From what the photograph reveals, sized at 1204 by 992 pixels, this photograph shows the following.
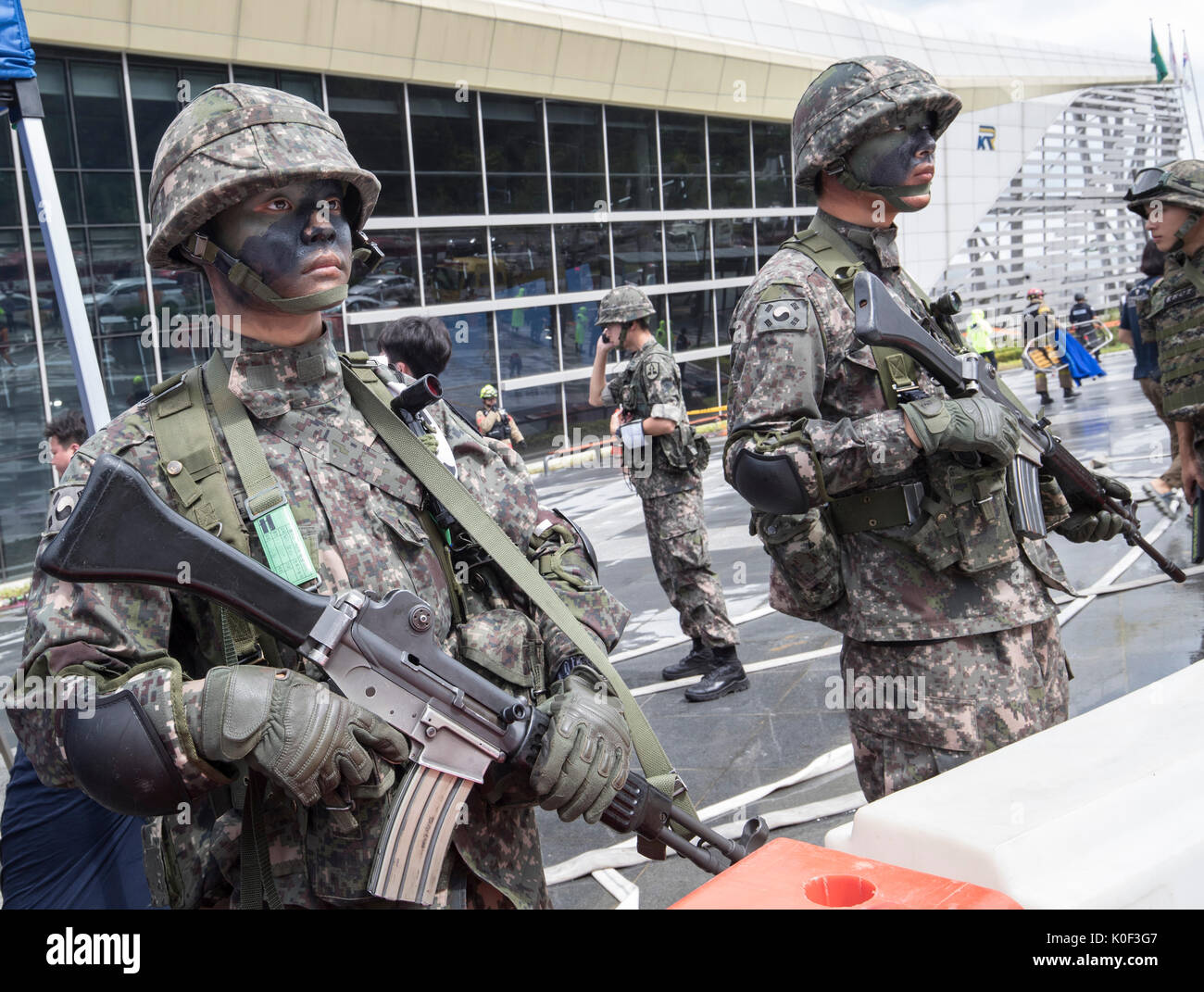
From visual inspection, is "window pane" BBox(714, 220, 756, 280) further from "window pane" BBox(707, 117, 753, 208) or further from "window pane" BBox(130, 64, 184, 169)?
"window pane" BBox(130, 64, 184, 169)

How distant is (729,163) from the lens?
20.3m

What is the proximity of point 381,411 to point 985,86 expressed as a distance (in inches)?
1081

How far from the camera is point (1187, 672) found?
162cm

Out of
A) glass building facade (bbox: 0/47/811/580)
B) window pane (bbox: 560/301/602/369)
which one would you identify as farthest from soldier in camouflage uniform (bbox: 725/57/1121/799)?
window pane (bbox: 560/301/602/369)

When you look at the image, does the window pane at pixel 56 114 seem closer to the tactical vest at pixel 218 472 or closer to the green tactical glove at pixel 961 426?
the tactical vest at pixel 218 472

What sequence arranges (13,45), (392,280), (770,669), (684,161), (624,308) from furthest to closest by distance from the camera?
(684,161) → (392,280) → (624,308) → (770,669) → (13,45)

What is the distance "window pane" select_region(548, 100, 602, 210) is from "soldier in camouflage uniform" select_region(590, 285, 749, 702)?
11.4 metres

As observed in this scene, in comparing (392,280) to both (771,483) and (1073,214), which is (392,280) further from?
(1073,214)

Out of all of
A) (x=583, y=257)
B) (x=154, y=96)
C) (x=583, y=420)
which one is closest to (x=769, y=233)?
(x=583, y=257)

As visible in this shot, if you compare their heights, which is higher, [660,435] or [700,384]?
[660,435]

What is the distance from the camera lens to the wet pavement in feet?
12.6

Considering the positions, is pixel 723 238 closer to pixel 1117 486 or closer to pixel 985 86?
pixel 985 86

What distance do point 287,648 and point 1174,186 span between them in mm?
4872

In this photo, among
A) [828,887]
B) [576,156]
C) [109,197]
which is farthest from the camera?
[576,156]
